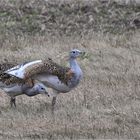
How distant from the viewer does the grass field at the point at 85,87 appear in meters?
9.80

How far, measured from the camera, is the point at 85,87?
12523 mm

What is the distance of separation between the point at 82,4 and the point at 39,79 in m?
8.49

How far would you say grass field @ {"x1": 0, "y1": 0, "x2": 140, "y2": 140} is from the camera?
9797 mm

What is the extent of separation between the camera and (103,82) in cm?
1295

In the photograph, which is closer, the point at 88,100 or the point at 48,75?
the point at 48,75

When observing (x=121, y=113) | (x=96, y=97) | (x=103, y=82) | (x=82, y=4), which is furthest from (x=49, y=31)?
(x=121, y=113)

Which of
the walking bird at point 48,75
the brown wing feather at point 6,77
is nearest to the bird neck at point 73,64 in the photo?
the walking bird at point 48,75

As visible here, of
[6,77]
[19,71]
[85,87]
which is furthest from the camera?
[85,87]

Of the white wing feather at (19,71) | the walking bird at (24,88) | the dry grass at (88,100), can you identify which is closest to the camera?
the dry grass at (88,100)

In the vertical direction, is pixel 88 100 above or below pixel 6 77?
below

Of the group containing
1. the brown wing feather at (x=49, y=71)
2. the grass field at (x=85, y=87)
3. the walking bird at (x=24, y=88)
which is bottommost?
the grass field at (x=85, y=87)

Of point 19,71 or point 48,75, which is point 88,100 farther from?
point 19,71

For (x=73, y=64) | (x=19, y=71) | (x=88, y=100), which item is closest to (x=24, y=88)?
(x=19, y=71)

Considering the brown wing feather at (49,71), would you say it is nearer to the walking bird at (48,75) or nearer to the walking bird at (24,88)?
the walking bird at (48,75)
